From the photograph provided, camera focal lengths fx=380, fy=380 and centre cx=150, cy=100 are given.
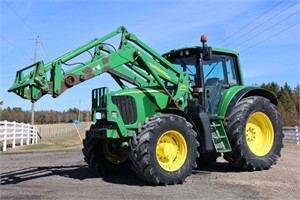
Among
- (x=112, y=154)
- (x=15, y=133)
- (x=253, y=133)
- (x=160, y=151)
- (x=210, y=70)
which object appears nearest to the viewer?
(x=160, y=151)

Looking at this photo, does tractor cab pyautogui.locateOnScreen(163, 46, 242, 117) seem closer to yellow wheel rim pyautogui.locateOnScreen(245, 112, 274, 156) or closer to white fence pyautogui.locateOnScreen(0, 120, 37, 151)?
yellow wheel rim pyautogui.locateOnScreen(245, 112, 274, 156)

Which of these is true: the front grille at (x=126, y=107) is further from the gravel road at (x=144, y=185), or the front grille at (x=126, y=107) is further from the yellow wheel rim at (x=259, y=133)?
the yellow wheel rim at (x=259, y=133)

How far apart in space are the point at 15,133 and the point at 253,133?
15.2 m

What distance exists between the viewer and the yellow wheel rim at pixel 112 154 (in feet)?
28.5

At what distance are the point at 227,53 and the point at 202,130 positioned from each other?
7.77 ft

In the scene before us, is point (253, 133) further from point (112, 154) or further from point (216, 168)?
point (112, 154)

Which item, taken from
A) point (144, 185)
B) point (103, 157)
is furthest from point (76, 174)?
point (144, 185)

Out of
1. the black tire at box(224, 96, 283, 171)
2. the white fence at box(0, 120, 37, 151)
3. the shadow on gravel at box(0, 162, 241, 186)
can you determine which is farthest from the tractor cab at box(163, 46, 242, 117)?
the white fence at box(0, 120, 37, 151)

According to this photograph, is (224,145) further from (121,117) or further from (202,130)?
(121,117)

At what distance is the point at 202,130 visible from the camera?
821 cm

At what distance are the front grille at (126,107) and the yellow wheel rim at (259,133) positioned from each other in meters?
2.91

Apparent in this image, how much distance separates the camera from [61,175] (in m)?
8.64

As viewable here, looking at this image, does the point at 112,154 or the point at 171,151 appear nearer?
the point at 171,151

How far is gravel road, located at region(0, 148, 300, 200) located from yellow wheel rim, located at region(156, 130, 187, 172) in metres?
0.45
